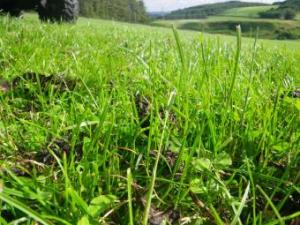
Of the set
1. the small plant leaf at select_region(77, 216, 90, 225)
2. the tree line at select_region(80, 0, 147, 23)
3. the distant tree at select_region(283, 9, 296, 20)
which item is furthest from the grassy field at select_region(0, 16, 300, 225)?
the distant tree at select_region(283, 9, 296, 20)

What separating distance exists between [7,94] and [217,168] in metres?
1.35

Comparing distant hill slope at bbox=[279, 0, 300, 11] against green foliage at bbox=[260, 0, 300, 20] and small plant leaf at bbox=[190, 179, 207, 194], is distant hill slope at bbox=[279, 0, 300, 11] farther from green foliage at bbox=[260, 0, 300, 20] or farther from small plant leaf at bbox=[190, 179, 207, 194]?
small plant leaf at bbox=[190, 179, 207, 194]

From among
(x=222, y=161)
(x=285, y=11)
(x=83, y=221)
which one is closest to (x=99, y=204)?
(x=83, y=221)

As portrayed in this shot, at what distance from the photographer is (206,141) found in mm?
1615

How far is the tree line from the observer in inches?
3892

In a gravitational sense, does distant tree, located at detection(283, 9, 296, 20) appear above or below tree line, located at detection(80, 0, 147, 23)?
below

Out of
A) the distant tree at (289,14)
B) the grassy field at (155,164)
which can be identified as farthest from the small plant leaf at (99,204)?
the distant tree at (289,14)

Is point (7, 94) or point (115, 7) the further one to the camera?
point (115, 7)

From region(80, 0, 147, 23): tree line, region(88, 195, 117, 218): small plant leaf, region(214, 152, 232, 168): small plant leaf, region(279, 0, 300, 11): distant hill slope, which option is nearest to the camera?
region(88, 195, 117, 218): small plant leaf

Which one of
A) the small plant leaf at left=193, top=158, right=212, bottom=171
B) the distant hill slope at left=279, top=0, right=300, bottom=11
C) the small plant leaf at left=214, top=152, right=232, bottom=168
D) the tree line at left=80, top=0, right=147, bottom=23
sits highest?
the small plant leaf at left=193, top=158, right=212, bottom=171

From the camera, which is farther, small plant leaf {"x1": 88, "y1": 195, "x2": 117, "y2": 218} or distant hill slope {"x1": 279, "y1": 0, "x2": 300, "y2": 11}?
distant hill slope {"x1": 279, "y1": 0, "x2": 300, "y2": 11}

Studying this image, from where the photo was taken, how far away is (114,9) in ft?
388

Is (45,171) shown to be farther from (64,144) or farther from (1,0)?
(1,0)

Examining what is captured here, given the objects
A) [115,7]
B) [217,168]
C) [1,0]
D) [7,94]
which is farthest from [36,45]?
[115,7]
